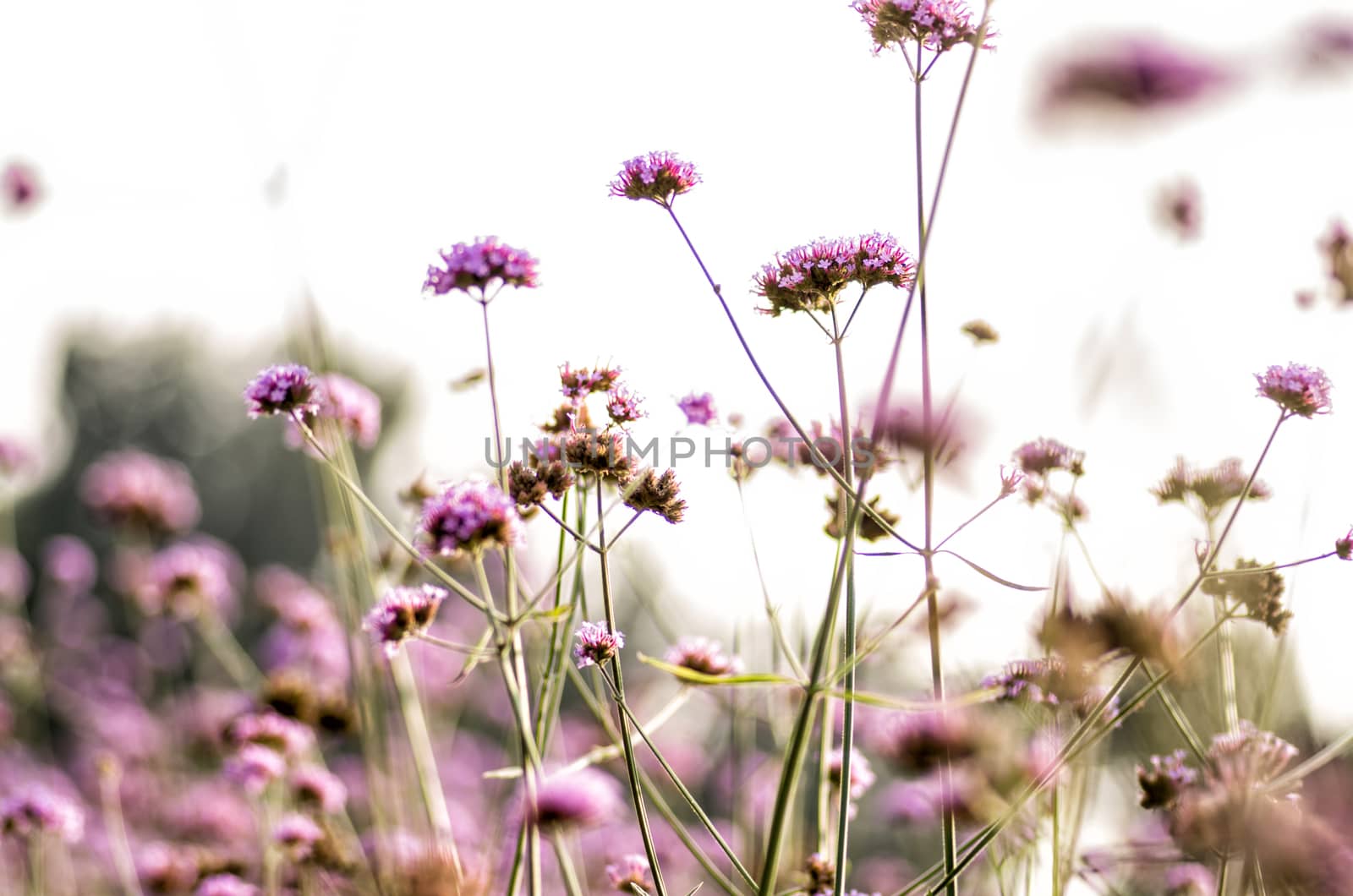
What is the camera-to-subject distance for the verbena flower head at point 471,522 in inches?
71.1

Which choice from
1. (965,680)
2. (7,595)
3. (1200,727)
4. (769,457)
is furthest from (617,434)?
(7,595)

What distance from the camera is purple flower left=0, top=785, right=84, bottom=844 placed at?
342 centimetres

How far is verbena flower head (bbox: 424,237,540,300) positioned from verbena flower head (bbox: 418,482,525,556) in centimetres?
43

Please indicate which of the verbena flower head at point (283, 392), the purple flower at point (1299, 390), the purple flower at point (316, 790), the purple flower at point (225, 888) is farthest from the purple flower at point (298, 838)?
the purple flower at point (1299, 390)

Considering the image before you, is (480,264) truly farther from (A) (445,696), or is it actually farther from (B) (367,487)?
(B) (367,487)

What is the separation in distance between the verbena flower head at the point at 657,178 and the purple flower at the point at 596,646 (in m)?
0.91

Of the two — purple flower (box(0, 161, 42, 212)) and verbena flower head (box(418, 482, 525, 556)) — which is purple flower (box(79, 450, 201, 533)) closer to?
purple flower (box(0, 161, 42, 212))

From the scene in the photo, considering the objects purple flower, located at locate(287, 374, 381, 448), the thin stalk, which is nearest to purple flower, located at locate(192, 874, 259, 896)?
purple flower, located at locate(287, 374, 381, 448)

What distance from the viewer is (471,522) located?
1801 mm

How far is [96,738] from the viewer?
24.3ft

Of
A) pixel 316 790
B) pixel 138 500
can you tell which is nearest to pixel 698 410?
pixel 316 790

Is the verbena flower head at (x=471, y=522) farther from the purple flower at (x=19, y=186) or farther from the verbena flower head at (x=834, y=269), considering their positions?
the purple flower at (x=19, y=186)

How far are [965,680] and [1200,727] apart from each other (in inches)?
63.0

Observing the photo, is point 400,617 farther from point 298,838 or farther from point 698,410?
point 298,838
